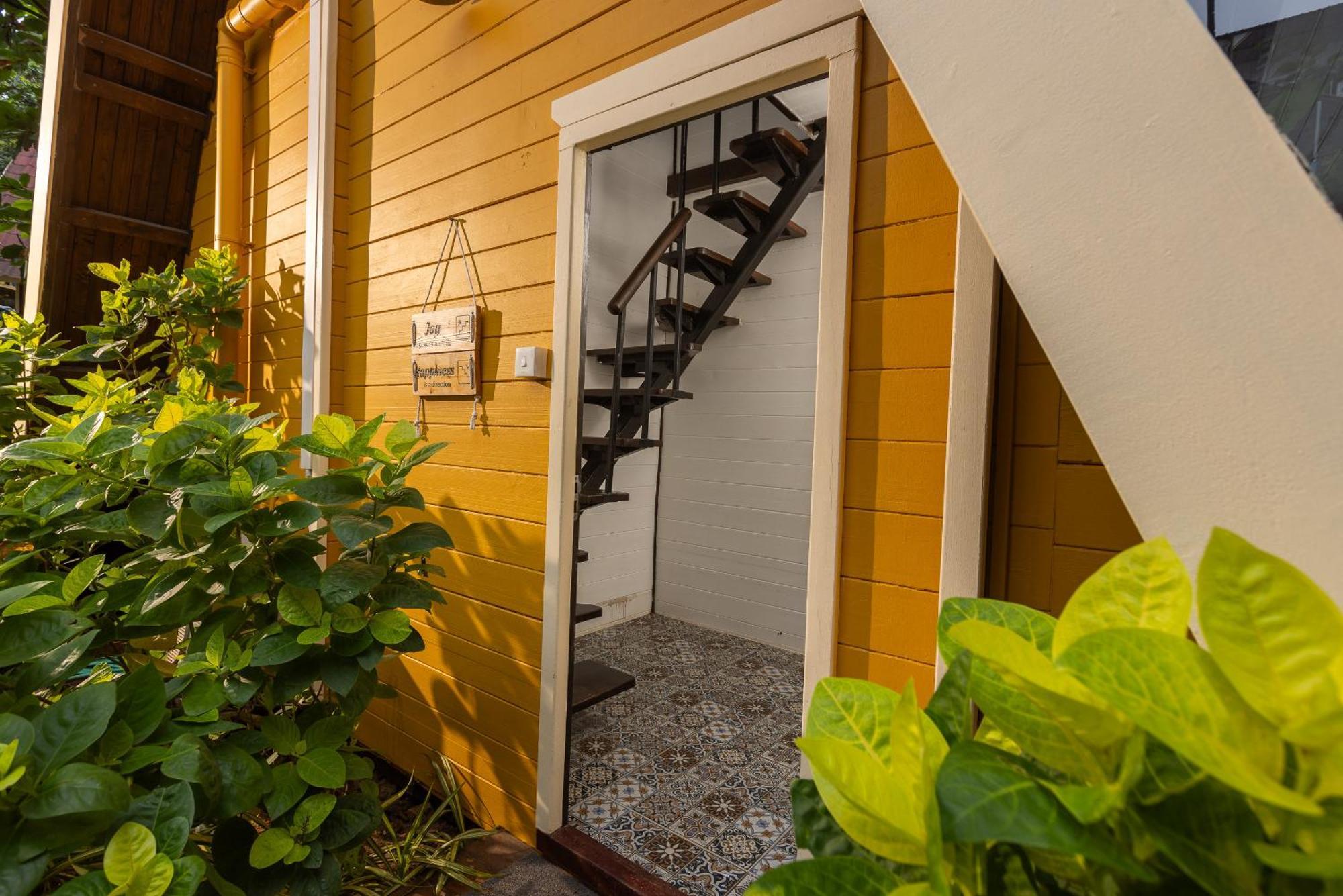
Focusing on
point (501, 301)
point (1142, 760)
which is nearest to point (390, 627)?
point (501, 301)

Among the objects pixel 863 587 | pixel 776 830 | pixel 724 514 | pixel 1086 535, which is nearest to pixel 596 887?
pixel 776 830

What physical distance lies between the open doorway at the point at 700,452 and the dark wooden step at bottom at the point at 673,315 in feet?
0.04

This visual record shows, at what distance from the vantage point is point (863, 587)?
1365 mm

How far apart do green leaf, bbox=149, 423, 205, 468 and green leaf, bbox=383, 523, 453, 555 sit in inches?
17.6

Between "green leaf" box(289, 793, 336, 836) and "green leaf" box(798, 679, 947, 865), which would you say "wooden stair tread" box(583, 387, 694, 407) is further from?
"green leaf" box(798, 679, 947, 865)

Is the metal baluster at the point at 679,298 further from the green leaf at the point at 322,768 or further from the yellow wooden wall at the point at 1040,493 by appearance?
the green leaf at the point at 322,768

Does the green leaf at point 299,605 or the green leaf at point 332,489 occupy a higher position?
the green leaf at point 332,489

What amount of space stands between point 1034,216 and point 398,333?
7.45ft

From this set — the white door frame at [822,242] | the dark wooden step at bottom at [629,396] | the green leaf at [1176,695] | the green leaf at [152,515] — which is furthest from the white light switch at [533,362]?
the green leaf at [1176,695]

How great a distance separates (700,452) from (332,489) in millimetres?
3026

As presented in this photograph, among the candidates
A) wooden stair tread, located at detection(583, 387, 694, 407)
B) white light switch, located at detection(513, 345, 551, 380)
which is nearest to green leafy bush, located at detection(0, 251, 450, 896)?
white light switch, located at detection(513, 345, 551, 380)

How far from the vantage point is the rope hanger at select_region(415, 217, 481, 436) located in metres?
2.13

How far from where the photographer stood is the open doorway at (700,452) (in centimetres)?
277

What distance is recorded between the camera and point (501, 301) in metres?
2.06
